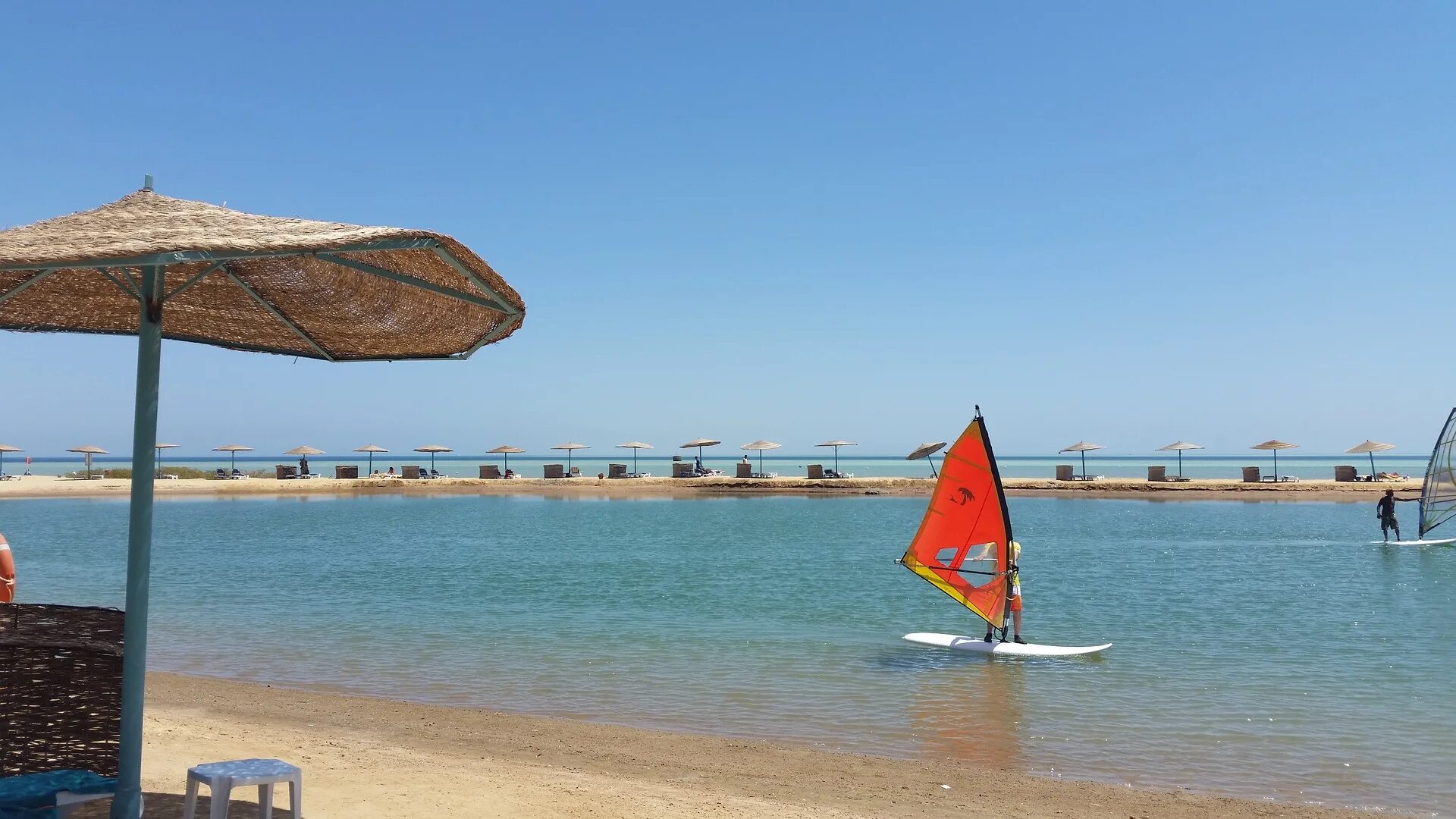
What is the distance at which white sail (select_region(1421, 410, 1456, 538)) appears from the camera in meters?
27.0

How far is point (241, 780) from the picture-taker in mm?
4301

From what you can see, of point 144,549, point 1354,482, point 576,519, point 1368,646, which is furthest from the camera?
point 1354,482

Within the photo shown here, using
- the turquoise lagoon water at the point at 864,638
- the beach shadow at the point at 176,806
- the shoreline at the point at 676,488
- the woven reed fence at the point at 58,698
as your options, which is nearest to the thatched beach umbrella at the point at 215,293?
the woven reed fence at the point at 58,698

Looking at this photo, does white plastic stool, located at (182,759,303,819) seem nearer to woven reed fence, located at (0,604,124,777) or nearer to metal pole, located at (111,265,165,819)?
metal pole, located at (111,265,165,819)

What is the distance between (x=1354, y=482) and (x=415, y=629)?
153 ft

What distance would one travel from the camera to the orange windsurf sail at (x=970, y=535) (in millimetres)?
12758

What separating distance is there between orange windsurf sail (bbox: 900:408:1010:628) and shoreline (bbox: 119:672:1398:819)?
17.1 feet

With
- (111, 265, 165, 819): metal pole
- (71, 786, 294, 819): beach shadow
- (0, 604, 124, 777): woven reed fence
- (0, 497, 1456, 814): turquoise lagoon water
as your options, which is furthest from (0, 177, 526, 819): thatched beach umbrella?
(0, 497, 1456, 814): turquoise lagoon water

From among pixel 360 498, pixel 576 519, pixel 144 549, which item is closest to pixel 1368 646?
pixel 144 549

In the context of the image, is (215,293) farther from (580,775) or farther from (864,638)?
(864,638)

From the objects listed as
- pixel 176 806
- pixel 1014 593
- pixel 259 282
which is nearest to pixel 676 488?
pixel 1014 593

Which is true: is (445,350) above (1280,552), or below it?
above

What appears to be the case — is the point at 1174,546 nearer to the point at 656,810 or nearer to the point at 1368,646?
the point at 1368,646

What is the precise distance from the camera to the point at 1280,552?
24.2 m
